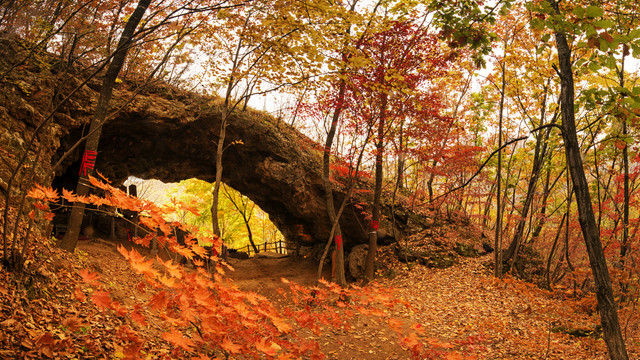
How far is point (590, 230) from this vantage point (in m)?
2.62

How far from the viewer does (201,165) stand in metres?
13.8

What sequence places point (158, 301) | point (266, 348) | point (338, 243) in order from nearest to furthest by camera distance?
1. point (158, 301)
2. point (266, 348)
3. point (338, 243)

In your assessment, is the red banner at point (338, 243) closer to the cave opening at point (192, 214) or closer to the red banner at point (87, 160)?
the cave opening at point (192, 214)

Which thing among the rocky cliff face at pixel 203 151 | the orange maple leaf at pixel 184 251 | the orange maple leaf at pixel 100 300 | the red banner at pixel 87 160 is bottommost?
the orange maple leaf at pixel 100 300

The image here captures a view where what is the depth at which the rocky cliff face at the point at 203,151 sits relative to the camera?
393 inches

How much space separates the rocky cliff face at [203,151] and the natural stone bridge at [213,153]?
3 centimetres

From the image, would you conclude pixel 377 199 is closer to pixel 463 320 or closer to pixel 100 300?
pixel 463 320

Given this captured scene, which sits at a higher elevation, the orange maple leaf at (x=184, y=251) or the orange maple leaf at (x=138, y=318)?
the orange maple leaf at (x=184, y=251)

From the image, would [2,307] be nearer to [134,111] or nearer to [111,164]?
[134,111]

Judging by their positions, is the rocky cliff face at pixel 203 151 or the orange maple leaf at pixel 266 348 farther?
the rocky cliff face at pixel 203 151

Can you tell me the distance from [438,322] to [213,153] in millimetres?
9921

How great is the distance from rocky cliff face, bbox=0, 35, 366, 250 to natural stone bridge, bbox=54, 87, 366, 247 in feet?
0.09

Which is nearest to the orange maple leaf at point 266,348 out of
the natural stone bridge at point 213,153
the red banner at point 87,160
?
the red banner at point 87,160

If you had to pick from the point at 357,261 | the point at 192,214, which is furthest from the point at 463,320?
the point at 192,214
